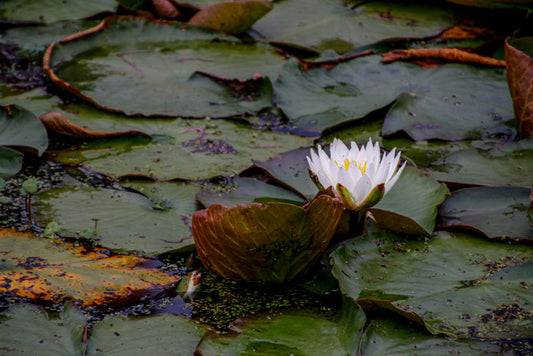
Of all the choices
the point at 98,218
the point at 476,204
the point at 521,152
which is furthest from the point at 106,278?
the point at 521,152

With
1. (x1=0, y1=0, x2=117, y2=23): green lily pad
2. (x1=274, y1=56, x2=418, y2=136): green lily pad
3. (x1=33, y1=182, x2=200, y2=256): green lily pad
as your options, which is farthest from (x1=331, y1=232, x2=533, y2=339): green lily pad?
(x1=0, y1=0, x2=117, y2=23): green lily pad

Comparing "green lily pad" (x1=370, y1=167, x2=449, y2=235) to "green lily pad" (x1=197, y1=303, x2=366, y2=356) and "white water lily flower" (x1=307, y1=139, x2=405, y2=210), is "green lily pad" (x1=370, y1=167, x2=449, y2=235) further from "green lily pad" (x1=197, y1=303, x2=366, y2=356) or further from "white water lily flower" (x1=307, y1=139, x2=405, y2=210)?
"green lily pad" (x1=197, y1=303, x2=366, y2=356)

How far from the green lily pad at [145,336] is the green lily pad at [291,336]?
0.25ft

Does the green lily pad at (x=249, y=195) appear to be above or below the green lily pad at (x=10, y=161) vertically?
above

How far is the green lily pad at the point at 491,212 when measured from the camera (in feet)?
6.03

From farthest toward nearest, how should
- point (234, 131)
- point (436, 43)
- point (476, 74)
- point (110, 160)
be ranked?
point (436, 43), point (476, 74), point (234, 131), point (110, 160)

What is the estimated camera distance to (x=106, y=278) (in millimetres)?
1718

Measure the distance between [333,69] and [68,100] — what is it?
53.7 inches

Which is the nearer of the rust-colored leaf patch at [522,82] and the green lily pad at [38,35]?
the rust-colored leaf patch at [522,82]

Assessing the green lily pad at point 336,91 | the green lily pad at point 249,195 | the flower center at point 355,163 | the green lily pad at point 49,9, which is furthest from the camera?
the green lily pad at point 49,9

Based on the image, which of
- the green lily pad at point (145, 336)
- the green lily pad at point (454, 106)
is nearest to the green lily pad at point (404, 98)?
the green lily pad at point (454, 106)

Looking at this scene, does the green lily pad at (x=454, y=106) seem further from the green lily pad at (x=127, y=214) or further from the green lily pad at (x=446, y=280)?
the green lily pad at (x=127, y=214)

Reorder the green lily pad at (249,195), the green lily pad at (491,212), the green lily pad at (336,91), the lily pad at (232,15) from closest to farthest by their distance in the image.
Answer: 1. the green lily pad at (491,212)
2. the green lily pad at (249,195)
3. the green lily pad at (336,91)
4. the lily pad at (232,15)

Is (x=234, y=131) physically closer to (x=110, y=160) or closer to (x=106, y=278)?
(x=110, y=160)
